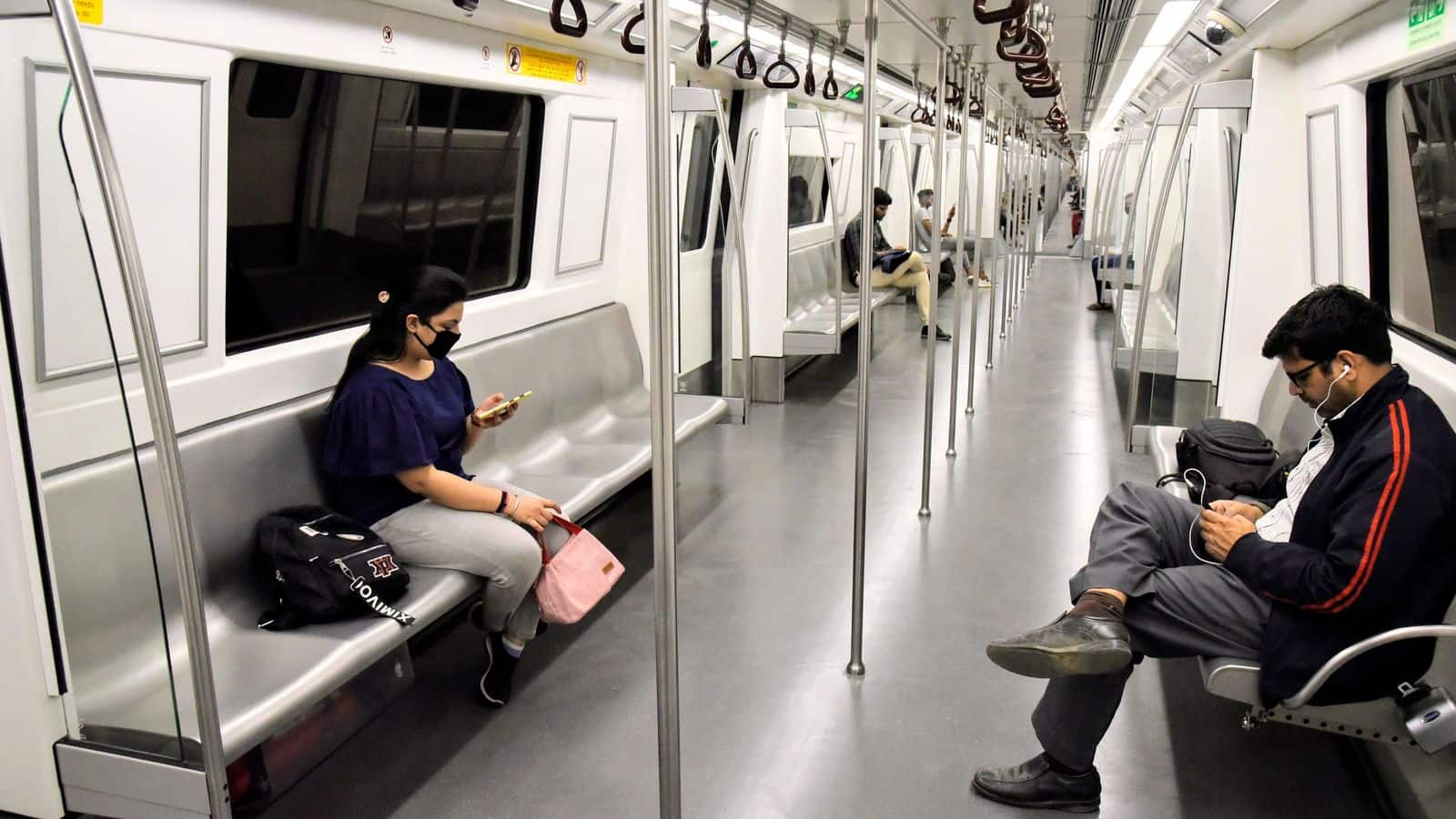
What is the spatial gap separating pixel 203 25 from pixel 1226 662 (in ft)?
9.76

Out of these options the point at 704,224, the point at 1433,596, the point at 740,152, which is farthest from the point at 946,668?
the point at 740,152

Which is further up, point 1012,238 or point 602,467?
point 1012,238

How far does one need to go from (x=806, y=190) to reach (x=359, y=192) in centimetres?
662

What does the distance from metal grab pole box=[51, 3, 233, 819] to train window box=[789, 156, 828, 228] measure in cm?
815

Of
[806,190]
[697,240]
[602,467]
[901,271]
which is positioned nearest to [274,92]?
[602,467]

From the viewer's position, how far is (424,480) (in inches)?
124

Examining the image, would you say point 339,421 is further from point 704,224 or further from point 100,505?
point 704,224

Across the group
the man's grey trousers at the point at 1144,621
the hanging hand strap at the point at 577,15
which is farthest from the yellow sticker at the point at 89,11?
the man's grey trousers at the point at 1144,621

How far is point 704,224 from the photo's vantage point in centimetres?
642

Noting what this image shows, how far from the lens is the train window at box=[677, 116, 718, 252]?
6348mm

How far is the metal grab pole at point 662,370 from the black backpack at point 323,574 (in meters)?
1.00

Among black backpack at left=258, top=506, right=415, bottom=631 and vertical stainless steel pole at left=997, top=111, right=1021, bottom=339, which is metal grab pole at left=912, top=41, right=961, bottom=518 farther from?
vertical stainless steel pole at left=997, top=111, right=1021, bottom=339

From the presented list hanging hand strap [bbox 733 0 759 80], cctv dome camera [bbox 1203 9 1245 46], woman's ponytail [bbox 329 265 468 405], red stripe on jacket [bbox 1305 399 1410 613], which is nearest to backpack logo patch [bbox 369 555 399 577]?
woman's ponytail [bbox 329 265 468 405]

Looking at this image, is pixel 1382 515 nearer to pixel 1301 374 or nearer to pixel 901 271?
pixel 1301 374
